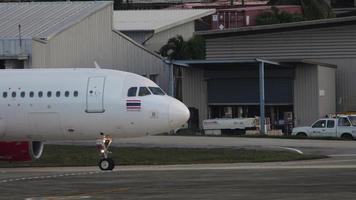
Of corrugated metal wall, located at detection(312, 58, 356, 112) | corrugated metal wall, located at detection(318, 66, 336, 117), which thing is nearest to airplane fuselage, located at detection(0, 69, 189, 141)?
corrugated metal wall, located at detection(318, 66, 336, 117)

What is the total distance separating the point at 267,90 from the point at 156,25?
24232 mm

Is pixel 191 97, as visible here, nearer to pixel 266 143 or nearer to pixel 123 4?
pixel 266 143

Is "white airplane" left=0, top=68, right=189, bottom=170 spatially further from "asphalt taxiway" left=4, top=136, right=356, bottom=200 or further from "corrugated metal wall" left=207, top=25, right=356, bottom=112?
"corrugated metal wall" left=207, top=25, right=356, bottom=112

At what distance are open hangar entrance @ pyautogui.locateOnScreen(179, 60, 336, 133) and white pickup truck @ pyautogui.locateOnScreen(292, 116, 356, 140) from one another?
504 centimetres

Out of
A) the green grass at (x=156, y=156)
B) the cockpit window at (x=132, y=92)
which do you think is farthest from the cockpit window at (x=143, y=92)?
the green grass at (x=156, y=156)

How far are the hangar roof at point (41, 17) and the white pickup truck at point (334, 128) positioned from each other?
1498cm

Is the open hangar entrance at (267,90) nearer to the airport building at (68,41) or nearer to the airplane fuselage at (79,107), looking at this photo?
the airport building at (68,41)

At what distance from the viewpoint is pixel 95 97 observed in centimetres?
2777

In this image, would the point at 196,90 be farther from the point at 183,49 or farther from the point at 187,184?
the point at 187,184

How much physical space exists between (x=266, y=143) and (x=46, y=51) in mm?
13550

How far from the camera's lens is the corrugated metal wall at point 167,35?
78.9 m

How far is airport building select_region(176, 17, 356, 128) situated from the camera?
56.6 m

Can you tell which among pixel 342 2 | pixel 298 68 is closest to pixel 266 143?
pixel 298 68

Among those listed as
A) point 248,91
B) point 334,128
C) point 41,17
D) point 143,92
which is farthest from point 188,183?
point 248,91
